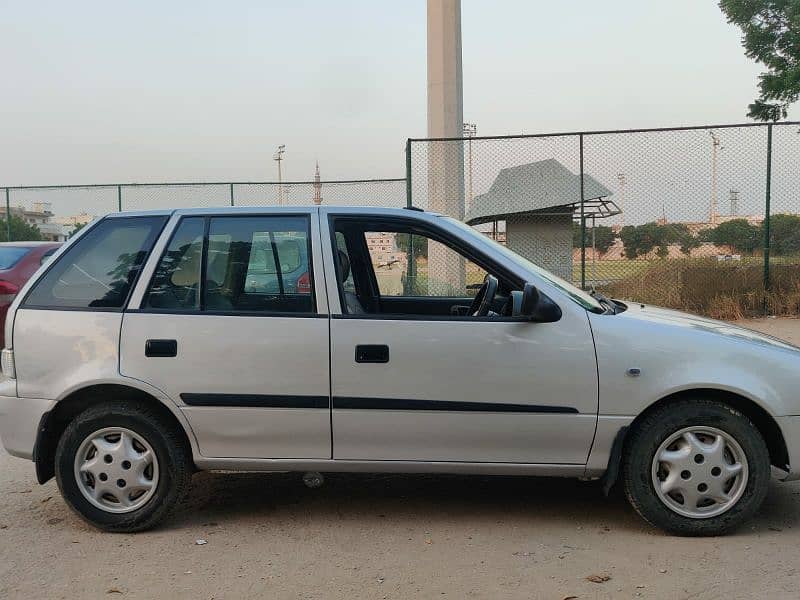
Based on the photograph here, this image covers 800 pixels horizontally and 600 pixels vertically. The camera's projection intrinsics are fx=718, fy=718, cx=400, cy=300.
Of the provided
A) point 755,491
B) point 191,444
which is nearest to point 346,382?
point 191,444

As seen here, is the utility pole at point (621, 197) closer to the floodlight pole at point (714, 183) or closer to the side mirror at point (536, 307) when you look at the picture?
the floodlight pole at point (714, 183)

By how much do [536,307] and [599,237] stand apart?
8743mm

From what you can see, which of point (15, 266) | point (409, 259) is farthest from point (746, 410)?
point (15, 266)

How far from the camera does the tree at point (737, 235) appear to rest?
37.3 feet

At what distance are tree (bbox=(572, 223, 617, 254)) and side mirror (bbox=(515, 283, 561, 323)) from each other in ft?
27.6

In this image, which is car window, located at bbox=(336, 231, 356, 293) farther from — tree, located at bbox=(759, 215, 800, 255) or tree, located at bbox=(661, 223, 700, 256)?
tree, located at bbox=(759, 215, 800, 255)

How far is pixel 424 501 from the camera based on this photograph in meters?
4.39

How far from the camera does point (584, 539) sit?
3.77 meters

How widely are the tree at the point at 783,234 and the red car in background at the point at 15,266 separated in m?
→ 10.4

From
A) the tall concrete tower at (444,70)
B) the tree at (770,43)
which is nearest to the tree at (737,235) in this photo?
the tree at (770,43)

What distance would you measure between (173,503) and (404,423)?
1348mm

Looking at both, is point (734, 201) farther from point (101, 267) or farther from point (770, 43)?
point (101, 267)

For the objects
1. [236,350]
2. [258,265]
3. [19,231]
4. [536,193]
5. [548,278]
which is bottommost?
[236,350]

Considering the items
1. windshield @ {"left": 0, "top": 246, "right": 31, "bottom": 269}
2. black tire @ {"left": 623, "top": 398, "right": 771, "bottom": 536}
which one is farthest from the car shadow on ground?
windshield @ {"left": 0, "top": 246, "right": 31, "bottom": 269}
